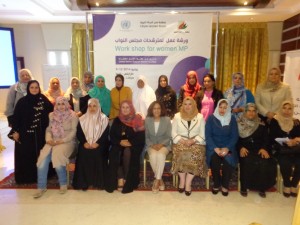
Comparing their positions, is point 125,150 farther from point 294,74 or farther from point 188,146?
point 294,74

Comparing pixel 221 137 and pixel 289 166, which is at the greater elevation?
pixel 221 137

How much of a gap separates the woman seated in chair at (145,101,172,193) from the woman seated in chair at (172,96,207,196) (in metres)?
0.10

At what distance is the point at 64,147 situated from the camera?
2.98 m

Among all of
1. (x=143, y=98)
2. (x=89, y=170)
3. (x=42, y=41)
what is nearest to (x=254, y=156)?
(x=143, y=98)

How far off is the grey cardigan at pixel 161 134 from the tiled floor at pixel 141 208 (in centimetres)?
61

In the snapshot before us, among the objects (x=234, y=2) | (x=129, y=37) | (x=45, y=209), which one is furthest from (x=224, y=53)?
(x=45, y=209)

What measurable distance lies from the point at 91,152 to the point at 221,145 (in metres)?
1.58

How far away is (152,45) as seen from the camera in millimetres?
4383

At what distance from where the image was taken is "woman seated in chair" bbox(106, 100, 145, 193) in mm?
2953

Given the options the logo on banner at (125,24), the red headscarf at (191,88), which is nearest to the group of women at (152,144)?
the red headscarf at (191,88)

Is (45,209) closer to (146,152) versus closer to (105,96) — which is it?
(146,152)

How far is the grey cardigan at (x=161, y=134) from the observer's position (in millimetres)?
3096

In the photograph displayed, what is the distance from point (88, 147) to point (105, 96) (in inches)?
40.3

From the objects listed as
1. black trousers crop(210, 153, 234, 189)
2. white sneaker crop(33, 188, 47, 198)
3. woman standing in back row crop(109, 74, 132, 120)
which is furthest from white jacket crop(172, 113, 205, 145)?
white sneaker crop(33, 188, 47, 198)
